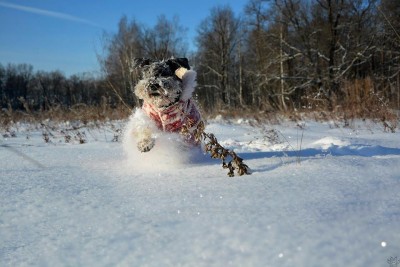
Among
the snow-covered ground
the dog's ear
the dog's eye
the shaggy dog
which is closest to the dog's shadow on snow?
the snow-covered ground

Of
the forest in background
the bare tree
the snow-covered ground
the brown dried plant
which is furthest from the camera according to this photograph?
the bare tree

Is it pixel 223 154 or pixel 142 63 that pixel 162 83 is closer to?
pixel 142 63

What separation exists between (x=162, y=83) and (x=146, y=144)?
623mm

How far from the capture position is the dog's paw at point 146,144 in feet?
11.1

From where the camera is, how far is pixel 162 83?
3.55 metres

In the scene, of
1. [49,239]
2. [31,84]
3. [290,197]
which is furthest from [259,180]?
[31,84]

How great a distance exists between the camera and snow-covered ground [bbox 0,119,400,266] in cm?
128

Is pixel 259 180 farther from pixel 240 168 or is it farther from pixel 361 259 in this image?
pixel 361 259

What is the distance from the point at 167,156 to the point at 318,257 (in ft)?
7.12

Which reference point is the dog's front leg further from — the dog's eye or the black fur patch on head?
the black fur patch on head

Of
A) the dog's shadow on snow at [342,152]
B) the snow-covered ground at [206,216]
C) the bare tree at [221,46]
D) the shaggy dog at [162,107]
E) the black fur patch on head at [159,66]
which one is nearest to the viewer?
the snow-covered ground at [206,216]

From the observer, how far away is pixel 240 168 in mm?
2516

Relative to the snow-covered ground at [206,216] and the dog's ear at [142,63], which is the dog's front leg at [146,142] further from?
the dog's ear at [142,63]

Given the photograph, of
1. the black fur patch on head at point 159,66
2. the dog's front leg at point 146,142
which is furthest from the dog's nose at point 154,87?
the dog's front leg at point 146,142
